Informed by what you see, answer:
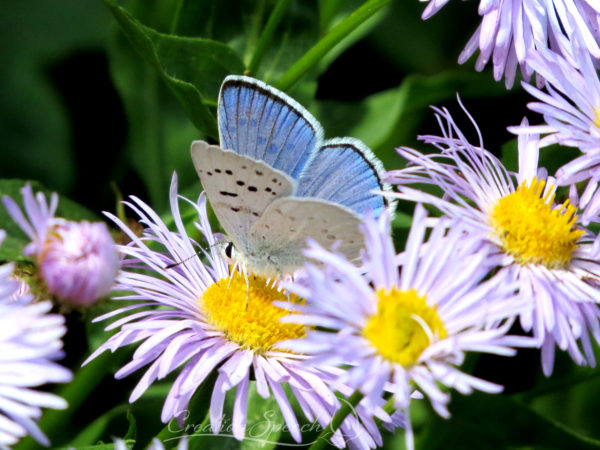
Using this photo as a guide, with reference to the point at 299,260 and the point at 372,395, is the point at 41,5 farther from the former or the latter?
the point at 372,395

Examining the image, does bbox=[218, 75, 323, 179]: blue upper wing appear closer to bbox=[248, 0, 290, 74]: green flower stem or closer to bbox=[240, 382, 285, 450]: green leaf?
bbox=[248, 0, 290, 74]: green flower stem

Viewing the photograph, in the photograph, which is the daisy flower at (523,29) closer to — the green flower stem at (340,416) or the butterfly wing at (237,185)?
the butterfly wing at (237,185)

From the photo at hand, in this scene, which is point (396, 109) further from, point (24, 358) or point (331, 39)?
point (24, 358)

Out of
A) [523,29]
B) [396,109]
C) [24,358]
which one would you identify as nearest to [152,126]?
[396,109]

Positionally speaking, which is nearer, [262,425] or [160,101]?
[262,425]

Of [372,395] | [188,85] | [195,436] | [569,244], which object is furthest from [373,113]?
[372,395]
